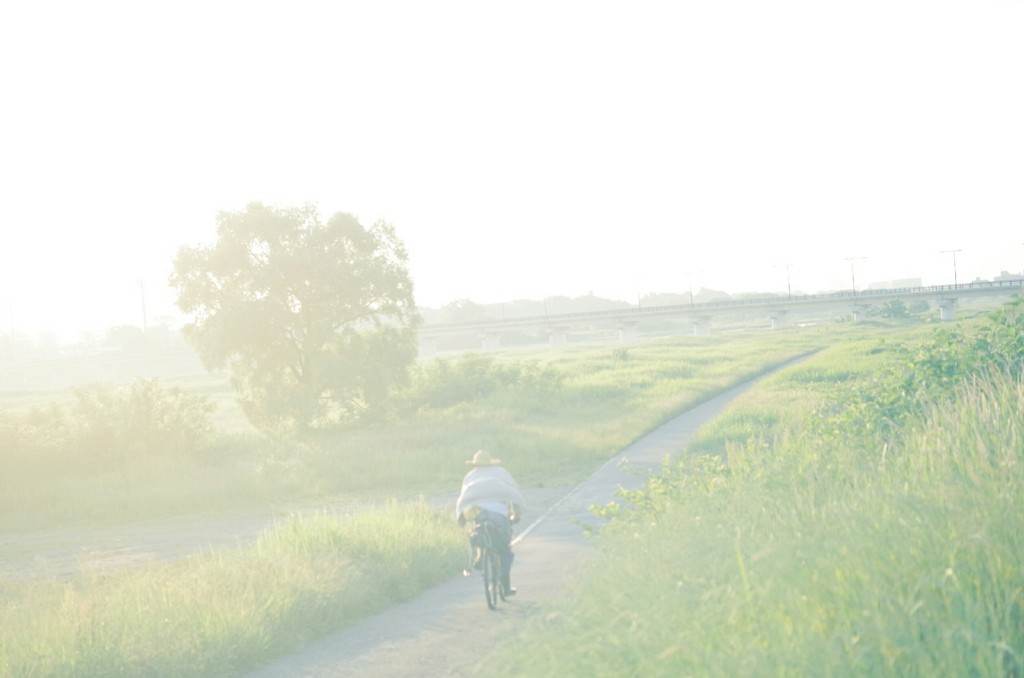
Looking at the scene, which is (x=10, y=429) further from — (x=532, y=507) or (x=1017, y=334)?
(x=1017, y=334)

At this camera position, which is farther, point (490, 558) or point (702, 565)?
point (490, 558)

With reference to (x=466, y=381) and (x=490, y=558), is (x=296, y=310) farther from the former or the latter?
(x=490, y=558)

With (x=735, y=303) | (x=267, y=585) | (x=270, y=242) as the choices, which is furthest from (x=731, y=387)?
(x=735, y=303)

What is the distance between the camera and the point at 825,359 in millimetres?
56938

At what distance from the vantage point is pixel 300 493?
28.3 m

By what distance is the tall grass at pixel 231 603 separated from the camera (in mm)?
10383

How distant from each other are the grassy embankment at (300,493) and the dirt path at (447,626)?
0.50 m

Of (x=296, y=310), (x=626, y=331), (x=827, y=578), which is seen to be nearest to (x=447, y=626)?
(x=827, y=578)

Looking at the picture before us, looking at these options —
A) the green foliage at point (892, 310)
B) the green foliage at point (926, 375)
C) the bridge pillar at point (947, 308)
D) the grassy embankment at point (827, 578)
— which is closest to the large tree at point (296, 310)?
the green foliage at point (926, 375)

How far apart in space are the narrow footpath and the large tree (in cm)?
2286

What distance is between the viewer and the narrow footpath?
1029cm

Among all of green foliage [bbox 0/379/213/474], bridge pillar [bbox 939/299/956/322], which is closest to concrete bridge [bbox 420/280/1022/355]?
bridge pillar [bbox 939/299/956/322]

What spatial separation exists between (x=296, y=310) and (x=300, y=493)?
1400cm

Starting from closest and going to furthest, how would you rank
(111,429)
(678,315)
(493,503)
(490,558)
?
1. (490,558)
2. (493,503)
3. (111,429)
4. (678,315)
